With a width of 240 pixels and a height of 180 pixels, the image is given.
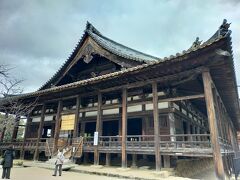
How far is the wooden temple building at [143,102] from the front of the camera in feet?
32.5

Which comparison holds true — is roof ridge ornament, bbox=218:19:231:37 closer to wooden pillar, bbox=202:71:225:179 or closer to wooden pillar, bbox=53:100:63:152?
wooden pillar, bbox=202:71:225:179

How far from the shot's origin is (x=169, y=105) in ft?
42.1

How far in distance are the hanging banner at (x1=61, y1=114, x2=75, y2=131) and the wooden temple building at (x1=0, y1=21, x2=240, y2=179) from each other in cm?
2

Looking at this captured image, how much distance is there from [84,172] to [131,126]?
7295 millimetres

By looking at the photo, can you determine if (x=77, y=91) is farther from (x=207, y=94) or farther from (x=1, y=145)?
(x=1, y=145)

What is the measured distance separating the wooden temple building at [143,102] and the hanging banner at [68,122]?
0.02 metres

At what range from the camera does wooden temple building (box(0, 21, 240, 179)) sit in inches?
390

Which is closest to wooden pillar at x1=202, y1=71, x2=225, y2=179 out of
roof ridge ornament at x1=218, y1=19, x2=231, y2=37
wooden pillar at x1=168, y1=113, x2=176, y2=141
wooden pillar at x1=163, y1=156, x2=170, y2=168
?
roof ridge ornament at x1=218, y1=19, x2=231, y2=37

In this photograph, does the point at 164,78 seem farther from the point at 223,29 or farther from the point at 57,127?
the point at 57,127

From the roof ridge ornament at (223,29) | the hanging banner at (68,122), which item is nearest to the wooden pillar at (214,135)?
the roof ridge ornament at (223,29)

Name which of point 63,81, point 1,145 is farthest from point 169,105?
point 1,145

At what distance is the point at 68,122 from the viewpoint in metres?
16.1

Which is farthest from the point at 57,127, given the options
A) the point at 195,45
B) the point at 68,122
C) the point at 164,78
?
the point at 195,45

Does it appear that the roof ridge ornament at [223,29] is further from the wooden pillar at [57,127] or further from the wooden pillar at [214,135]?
the wooden pillar at [57,127]
